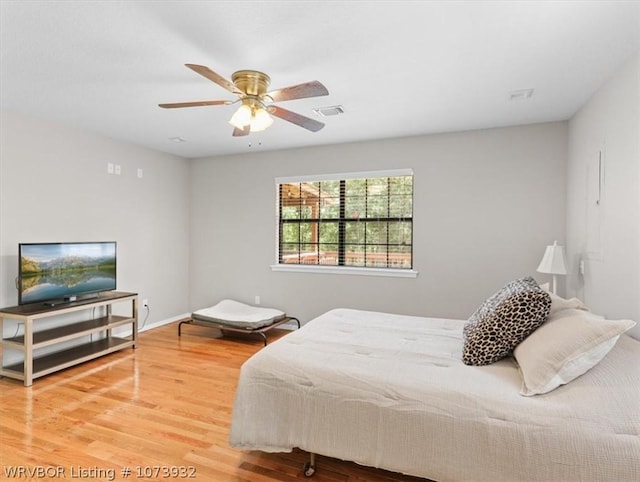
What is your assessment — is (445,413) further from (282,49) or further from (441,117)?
(441,117)

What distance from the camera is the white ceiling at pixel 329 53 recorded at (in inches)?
75.9

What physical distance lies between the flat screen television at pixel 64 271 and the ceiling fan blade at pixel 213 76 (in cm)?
255

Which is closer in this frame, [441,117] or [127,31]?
[127,31]

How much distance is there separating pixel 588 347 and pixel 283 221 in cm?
Result: 408

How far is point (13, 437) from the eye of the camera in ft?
7.61

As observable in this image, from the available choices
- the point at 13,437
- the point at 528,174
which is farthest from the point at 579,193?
the point at 13,437

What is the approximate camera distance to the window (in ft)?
14.9

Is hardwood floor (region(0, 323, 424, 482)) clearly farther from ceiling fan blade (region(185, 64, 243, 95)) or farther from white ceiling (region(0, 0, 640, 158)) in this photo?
white ceiling (region(0, 0, 640, 158))

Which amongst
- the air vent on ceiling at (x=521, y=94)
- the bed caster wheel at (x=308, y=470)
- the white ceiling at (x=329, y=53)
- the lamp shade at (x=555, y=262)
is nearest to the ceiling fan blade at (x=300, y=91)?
the white ceiling at (x=329, y=53)

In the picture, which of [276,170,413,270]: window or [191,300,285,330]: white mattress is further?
[276,170,413,270]: window

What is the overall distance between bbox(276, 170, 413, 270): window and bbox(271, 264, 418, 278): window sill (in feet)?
0.30

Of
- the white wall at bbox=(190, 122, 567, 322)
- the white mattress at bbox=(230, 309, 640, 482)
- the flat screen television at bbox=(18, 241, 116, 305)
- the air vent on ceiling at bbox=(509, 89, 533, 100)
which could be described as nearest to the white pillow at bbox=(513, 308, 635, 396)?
the white mattress at bbox=(230, 309, 640, 482)

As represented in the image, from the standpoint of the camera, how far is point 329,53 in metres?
2.35

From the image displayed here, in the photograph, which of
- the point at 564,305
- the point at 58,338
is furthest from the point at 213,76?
the point at 58,338
